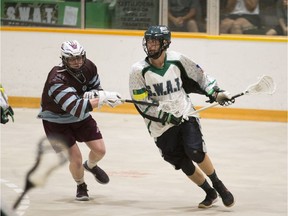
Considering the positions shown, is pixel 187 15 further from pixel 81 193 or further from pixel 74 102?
pixel 74 102

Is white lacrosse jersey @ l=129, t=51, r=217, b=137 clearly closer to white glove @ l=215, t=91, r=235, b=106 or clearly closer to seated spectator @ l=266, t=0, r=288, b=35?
white glove @ l=215, t=91, r=235, b=106

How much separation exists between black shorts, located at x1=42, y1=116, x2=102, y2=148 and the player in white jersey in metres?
0.57

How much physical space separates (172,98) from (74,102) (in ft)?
2.29

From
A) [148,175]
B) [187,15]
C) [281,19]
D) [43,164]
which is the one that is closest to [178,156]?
[148,175]

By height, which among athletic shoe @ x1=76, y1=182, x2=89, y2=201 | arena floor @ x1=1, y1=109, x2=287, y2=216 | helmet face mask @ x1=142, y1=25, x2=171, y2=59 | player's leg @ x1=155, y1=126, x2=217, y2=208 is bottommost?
arena floor @ x1=1, y1=109, x2=287, y2=216

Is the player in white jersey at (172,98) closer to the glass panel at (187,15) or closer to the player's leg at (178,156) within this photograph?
the player's leg at (178,156)

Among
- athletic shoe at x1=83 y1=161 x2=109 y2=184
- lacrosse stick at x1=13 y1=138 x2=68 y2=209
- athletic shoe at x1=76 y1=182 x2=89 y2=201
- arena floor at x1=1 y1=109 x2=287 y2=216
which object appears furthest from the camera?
athletic shoe at x1=83 y1=161 x2=109 y2=184

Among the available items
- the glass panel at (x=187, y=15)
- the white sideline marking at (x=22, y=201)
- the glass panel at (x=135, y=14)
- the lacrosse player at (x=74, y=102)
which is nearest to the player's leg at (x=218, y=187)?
the lacrosse player at (x=74, y=102)

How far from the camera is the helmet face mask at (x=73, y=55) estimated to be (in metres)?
5.94

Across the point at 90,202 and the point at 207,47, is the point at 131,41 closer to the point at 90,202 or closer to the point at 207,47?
the point at 207,47

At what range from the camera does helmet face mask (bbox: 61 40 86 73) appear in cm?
594

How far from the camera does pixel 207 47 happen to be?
413 inches

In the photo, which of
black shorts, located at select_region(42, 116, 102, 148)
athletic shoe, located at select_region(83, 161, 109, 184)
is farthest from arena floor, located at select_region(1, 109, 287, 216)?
black shorts, located at select_region(42, 116, 102, 148)

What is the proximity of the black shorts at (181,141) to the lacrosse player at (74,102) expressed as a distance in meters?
0.46
